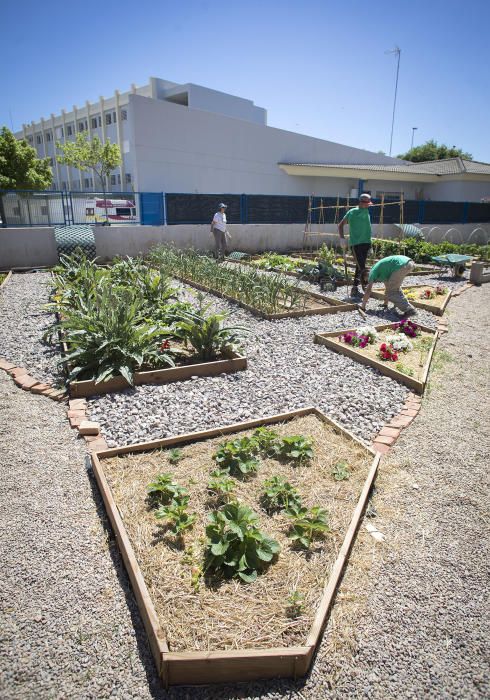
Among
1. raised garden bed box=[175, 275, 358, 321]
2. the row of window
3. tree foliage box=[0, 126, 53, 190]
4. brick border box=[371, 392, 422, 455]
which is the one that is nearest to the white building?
the row of window

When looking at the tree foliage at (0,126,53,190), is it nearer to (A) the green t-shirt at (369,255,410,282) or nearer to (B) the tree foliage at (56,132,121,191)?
(B) the tree foliage at (56,132,121,191)

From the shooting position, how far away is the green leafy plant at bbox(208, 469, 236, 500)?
2.84 metres

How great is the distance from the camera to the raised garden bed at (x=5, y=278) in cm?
944

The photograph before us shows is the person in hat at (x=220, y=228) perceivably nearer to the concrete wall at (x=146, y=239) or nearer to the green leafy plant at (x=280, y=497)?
the concrete wall at (x=146, y=239)

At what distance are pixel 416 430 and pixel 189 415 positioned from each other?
213cm

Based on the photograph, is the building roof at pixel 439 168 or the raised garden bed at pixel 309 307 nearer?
the raised garden bed at pixel 309 307

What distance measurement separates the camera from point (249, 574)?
91.0 inches

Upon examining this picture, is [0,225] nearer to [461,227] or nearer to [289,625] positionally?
[289,625]

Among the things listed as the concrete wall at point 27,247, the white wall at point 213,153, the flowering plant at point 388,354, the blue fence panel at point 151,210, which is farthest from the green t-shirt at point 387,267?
the white wall at point 213,153

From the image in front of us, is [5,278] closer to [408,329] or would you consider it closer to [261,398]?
[261,398]

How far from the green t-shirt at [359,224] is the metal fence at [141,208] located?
7691 mm

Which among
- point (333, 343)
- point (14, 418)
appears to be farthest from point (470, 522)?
point (14, 418)

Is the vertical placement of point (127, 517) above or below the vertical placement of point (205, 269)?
below

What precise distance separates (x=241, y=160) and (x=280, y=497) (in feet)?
87.9
